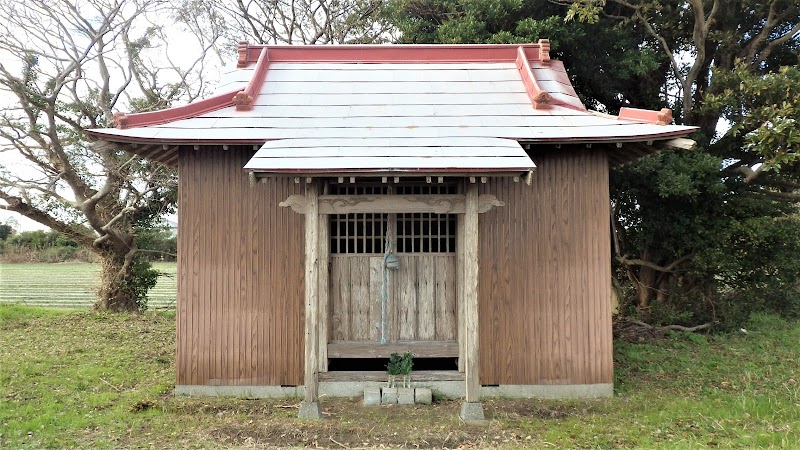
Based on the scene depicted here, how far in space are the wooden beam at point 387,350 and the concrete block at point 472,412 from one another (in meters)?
0.97

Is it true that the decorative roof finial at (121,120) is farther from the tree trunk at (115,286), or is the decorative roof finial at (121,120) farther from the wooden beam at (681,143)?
the tree trunk at (115,286)

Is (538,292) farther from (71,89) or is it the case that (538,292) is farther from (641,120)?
(71,89)

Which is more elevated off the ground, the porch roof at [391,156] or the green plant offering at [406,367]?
the porch roof at [391,156]

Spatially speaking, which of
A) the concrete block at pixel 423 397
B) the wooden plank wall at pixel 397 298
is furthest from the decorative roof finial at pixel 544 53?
the concrete block at pixel 423 397

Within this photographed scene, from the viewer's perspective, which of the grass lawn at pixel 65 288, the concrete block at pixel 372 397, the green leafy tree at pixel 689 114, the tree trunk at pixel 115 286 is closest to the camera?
the concrete block at pixel 372 397

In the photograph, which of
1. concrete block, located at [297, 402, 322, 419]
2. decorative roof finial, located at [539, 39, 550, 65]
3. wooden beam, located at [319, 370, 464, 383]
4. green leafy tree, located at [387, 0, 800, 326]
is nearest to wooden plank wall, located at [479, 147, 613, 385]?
wooden beam, located at [319, 370, 464, 383]

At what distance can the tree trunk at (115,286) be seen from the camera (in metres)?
13.9

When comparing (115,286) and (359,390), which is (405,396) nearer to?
(359,390)

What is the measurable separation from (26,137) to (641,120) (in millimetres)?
14025

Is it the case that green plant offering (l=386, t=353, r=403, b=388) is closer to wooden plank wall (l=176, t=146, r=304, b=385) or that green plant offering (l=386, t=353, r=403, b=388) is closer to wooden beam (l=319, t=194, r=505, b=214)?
wooden plank wall (l=176, t=146, r=304, b=385)

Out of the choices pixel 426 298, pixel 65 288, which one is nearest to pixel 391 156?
pixel 426 298

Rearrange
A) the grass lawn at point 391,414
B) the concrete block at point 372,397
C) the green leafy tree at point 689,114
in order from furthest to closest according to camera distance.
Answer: the green leafy tree at point 689,114 → the concrete block at point 372,397 → the grass lawn at point 391,414

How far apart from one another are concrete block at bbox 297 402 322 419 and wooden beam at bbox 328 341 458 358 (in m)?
0.97

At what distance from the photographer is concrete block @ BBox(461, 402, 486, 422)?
5.79 m
